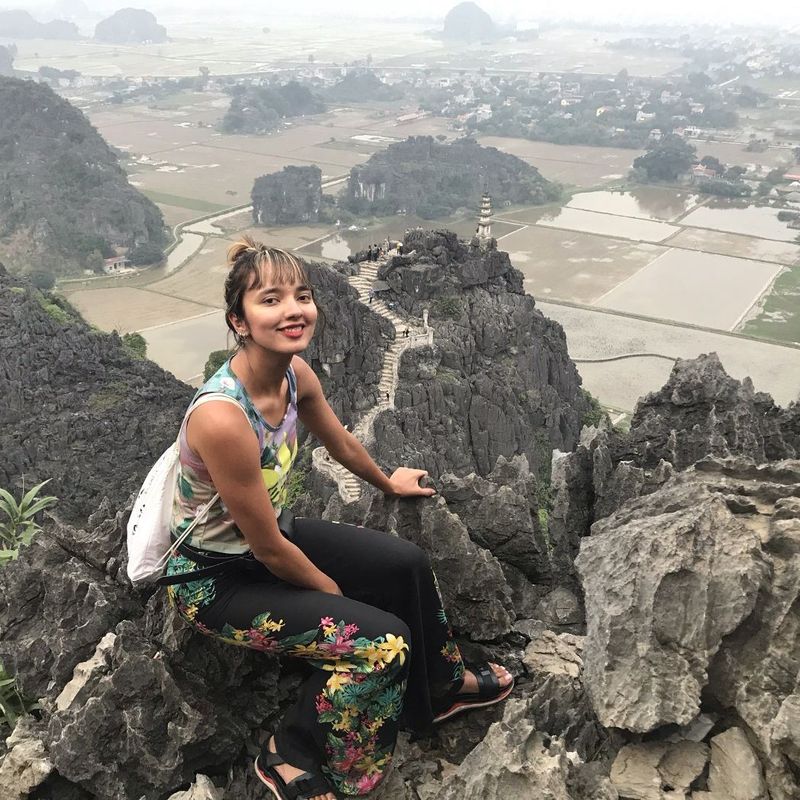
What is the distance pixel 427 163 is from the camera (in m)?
90.4

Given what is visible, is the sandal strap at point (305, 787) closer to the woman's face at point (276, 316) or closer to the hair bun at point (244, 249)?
the woman's face at point (276, 316)

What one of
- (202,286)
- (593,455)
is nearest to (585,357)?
(202,286)

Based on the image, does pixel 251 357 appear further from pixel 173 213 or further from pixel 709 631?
pixel 173 213

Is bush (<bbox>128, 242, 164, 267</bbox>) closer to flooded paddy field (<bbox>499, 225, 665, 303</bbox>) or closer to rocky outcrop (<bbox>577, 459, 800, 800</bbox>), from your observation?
flooded paddy field (<bbox>499, 225, 665, 303</bbox>)

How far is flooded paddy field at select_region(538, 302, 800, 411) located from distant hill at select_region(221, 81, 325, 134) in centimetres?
8628

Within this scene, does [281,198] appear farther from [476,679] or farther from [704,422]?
[476,679]

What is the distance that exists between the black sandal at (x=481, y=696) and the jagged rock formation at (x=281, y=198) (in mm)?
76399

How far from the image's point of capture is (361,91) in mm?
162250

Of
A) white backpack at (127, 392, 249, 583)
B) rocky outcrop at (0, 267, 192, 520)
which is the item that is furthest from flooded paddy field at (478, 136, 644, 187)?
white backpack at (127, 392, 249, 583)

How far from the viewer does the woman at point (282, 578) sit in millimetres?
4480

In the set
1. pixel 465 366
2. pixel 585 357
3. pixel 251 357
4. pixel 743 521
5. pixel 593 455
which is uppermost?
pixel 251 357

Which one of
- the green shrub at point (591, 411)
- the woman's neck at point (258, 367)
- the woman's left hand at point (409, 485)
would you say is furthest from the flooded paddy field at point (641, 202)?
the woman's neck at point (258, 367)

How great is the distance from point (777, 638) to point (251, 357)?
3223mm

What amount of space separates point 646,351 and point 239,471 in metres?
44.1
